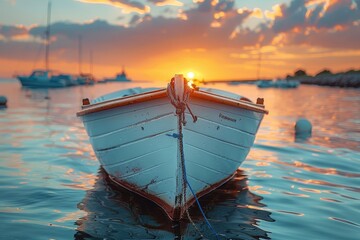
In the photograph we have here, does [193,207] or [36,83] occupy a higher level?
[36,83]

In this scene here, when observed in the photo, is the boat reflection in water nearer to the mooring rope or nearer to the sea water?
the sea water

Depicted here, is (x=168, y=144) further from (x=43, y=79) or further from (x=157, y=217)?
(x=43, y=79)

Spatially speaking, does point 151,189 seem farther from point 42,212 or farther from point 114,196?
point 42,212

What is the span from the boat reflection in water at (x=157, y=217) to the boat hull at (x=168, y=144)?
26 centimetres

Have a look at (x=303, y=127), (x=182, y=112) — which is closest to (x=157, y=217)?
(x=182, y=112)

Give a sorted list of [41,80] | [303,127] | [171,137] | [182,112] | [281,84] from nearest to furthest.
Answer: [182,112] → [171,137] → [303,127] → [41,80] → [281,84]

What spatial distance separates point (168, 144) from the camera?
5484 mm

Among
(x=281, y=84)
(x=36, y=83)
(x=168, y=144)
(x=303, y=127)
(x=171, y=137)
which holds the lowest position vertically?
(x=303, y=127)

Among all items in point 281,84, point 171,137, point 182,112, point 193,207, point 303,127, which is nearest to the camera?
point 182,112

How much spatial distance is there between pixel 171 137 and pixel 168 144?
0.39 feet

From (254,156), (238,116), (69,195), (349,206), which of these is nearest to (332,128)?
(254,156)

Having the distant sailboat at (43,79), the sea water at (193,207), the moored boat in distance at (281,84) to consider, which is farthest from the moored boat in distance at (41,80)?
the sea water at (193,207)

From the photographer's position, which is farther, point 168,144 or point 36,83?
point 36,83

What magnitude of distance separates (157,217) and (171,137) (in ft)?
4.38
